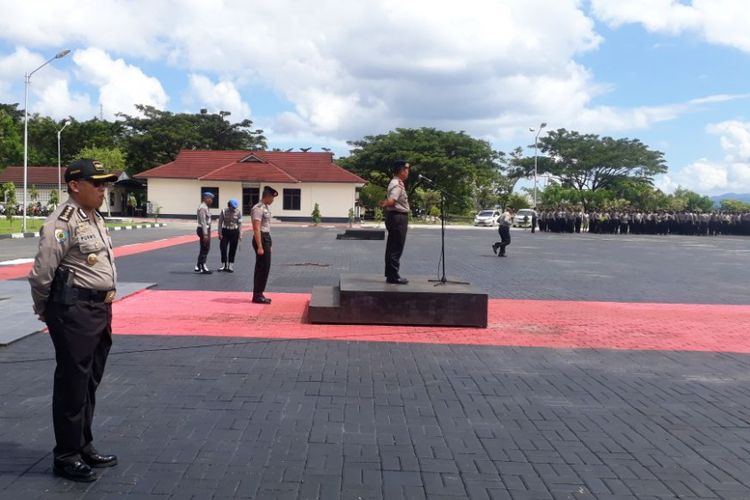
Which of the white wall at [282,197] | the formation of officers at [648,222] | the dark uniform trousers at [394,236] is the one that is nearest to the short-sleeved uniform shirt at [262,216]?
the dark uniform trousers at [394,236]

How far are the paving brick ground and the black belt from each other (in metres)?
1.02

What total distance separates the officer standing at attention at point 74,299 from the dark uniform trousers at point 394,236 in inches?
207

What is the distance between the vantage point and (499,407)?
17.7 feet

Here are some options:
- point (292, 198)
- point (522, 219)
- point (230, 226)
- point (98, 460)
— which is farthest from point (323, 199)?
point (98, 460)

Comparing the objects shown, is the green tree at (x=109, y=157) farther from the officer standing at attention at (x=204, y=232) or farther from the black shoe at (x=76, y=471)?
the black shoe at (x=76, y=471)

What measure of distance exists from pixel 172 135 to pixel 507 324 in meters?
59.5

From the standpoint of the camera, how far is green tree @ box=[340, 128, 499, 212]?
192 ft

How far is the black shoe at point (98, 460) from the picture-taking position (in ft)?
13.1

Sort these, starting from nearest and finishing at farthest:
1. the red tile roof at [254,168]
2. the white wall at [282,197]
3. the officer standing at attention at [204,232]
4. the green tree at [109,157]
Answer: the officer standing at attention at [204,232] < the red tile roof at [254,168] < the white wall at [282,197] < the green tree at [109,157]

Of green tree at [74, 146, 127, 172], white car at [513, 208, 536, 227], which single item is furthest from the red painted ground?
green tree at [74, 146, 127, 172]

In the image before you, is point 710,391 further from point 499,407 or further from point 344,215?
point 344,215

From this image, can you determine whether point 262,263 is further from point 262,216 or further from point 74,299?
point 74,299

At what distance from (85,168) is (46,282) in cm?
69

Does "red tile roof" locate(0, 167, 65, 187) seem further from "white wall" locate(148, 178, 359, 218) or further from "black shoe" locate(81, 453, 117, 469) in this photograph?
"black shoe" locate(81, 453, 117, 469)
